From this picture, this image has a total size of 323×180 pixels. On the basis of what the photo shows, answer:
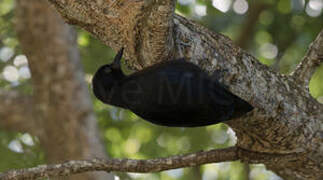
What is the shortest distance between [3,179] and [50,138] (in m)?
2.75

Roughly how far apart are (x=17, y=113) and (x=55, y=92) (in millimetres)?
657

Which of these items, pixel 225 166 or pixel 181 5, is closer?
pixel 181 5

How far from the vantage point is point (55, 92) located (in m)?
6.04

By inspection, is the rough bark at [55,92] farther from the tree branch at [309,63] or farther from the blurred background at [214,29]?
the tree branch at [309,63]

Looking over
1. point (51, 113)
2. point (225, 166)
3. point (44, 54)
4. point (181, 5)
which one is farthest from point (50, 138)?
point (225, 166)

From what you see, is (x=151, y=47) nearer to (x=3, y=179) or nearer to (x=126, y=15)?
(x=126, y=15)

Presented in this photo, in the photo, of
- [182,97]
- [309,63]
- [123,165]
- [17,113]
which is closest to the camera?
[182,97]

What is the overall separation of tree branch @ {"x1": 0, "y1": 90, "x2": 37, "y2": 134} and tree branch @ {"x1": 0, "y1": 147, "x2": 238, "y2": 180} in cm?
326

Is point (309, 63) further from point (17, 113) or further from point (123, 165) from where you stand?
point (17, 113)

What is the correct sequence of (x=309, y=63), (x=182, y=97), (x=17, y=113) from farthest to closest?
1. (x=17, y=113)
2. (x=309, y=63)
3. (x=182, y=97)

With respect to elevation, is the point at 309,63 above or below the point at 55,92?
above

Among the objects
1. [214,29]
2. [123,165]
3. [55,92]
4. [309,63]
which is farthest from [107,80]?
[214,29]

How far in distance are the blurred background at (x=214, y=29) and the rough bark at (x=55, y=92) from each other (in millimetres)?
284

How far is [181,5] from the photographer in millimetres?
6453
